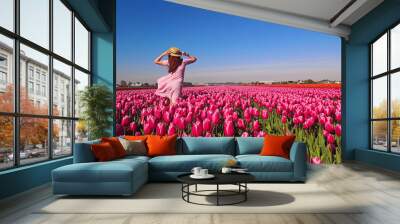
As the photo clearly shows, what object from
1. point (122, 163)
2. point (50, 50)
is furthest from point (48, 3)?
point (122, 163)

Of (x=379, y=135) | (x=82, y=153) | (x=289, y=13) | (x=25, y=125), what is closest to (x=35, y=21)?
(x=25, y=125)

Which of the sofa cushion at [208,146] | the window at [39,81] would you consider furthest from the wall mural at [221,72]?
the sofa cushion at [208,146]

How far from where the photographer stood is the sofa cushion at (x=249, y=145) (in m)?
6.21

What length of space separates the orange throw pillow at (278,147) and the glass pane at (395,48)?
114 inches

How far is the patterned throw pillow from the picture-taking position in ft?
19.9

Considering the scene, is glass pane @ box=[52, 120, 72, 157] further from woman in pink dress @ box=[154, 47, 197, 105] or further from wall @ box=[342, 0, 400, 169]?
wall @ box=[342, 0, 400, 169]

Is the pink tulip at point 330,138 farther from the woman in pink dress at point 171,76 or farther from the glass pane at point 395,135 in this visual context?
the woman in pink dress at point 171,76

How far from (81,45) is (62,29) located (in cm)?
110

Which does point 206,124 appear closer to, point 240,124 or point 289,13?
point 240,124

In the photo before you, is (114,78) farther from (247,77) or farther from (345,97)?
(345,97)

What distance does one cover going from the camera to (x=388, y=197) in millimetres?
4488

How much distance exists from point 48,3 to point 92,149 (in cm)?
230

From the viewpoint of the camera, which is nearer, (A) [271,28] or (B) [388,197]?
(B) [388,197]

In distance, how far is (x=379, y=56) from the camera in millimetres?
8047
